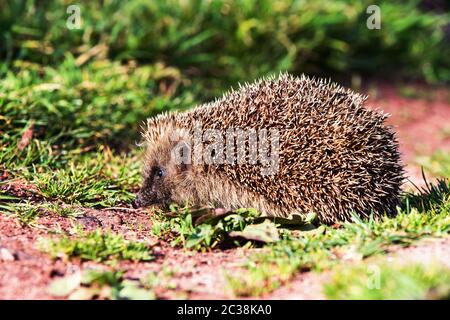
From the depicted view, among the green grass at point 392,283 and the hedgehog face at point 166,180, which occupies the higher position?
the hedgehog face at point 166,180

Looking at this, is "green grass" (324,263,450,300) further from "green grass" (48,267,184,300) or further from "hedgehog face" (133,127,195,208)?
"hedgehog face" (133,127,195,208)

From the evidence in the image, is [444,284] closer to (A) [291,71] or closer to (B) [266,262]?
(B) [266,262]

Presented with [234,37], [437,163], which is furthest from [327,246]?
[234,37]

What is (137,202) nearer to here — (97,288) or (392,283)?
(97,288)

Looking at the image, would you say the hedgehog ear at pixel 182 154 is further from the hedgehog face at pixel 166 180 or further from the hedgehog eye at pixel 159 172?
the hedgehog eye at pixel 159 172

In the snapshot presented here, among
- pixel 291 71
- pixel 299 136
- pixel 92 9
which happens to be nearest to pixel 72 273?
pixel 299 136

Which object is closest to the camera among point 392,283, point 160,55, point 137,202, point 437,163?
point 392,283

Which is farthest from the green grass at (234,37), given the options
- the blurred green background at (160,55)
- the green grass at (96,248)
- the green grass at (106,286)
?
the green grass at (106,286)
